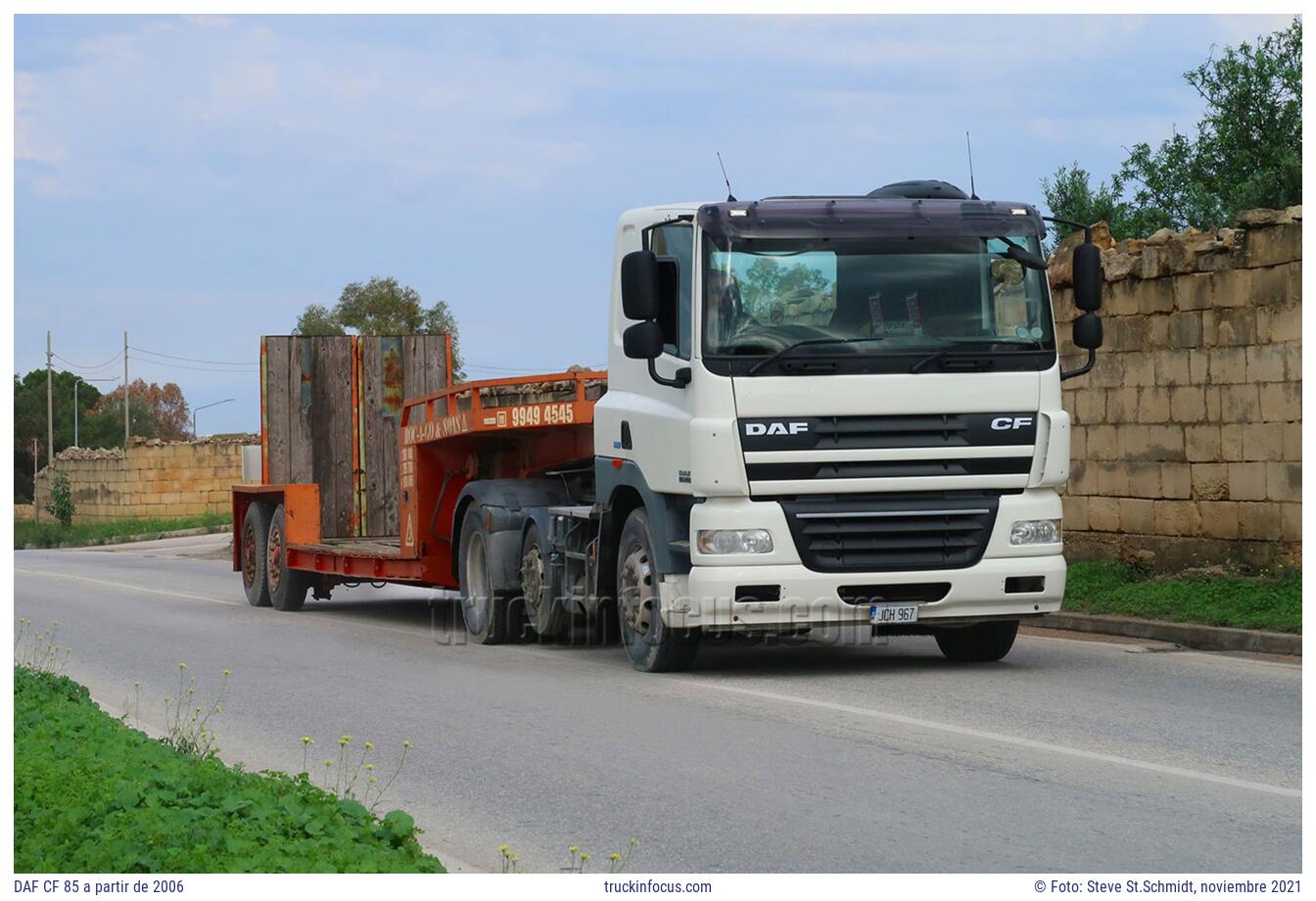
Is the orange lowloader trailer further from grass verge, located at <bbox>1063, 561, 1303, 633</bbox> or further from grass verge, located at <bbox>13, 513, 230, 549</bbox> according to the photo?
grass verge, located at <bbox>13, 513, 230, 549</bbox>

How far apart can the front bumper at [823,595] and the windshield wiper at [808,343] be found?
1201 mm

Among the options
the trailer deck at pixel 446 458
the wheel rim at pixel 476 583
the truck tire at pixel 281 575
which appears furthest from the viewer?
the truck tire at pixel 281 575

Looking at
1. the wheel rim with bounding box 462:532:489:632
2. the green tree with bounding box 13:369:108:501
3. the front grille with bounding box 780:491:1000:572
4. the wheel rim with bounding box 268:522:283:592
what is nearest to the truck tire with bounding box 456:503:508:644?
the wheel rim with bounding box 462:532:489:632

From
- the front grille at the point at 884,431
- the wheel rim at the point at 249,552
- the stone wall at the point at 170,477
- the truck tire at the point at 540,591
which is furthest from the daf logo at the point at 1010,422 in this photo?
the stone wall at the point at 170,477

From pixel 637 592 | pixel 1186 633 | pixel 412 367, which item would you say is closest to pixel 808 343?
pixel 637 592

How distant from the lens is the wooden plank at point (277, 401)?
1930cm

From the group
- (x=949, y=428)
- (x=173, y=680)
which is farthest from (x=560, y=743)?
(x=173, y=680)

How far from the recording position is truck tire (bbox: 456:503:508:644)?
14.7m

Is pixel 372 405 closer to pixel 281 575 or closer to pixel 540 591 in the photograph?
pixel 281 575

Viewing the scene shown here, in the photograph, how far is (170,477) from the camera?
178 ft

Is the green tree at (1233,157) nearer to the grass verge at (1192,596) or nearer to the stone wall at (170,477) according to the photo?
the grass verge at (1192,596)

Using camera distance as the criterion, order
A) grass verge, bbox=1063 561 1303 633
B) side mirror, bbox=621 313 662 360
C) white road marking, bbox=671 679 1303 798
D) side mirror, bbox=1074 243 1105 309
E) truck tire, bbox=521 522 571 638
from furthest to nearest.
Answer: grass verge, bbox=1063 561 1303 633 < truck tire, bbox=521 522 571 638 < side mirror, bbox=1074 243 1105 309 < side mirror, bbox=621 313 662 360 < white road marking, bbox=671 679 1303 798

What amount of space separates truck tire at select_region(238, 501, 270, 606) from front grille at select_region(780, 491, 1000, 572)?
9956 millimetres

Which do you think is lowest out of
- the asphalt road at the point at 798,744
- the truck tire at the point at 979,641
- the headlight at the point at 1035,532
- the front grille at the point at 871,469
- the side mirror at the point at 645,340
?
the asphalt road at the point at 798,744
